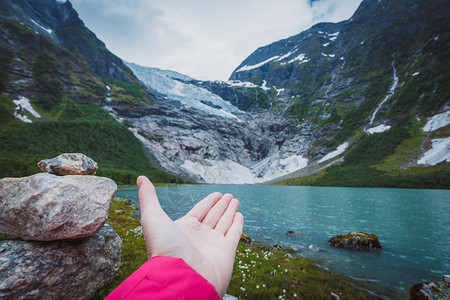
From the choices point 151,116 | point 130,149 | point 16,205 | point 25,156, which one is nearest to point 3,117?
point 25,156

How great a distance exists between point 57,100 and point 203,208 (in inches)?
5506

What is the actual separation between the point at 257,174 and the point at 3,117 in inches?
5637

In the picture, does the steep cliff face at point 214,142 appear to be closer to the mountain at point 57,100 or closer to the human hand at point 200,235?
the mountain at point 57,100

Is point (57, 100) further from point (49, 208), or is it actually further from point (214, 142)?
point (49, 208)

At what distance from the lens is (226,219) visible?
12.6 feet

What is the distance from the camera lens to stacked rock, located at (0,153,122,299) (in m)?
3.74

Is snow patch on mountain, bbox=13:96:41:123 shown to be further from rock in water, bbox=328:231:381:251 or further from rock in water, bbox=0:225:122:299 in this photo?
rock in water, bbox=328:231:381:251

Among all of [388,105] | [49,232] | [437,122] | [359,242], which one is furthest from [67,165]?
[388,105]

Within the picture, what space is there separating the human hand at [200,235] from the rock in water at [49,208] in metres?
1.94

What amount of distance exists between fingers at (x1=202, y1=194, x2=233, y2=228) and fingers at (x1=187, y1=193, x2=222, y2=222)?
74mm

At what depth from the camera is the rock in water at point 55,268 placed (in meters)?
3.58

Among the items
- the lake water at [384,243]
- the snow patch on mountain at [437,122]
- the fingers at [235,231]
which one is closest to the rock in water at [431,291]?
the lake water at [384,243]

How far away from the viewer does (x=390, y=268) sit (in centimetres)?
1094

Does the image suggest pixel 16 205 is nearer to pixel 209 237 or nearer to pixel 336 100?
pixel 209 237
